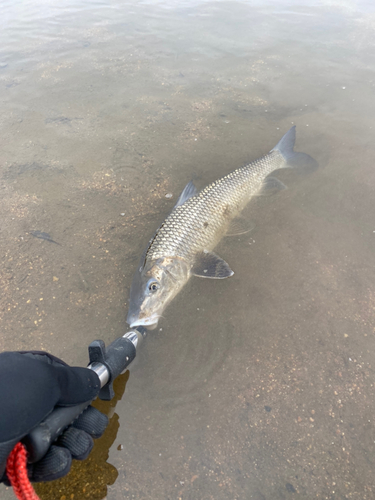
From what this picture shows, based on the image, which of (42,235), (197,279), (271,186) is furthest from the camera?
(271,186)

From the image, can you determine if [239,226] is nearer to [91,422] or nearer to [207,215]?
[207,215]

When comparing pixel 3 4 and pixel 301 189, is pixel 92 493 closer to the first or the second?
pixel 301 189

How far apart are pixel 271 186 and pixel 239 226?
1.03 m

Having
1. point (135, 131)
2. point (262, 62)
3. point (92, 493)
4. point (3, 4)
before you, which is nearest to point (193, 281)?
point (92, 493)

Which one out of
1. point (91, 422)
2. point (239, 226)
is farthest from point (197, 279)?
point (91, 422)

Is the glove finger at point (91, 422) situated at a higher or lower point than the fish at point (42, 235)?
lower

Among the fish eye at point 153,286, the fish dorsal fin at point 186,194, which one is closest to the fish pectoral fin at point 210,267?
the fish eye at point 153,286

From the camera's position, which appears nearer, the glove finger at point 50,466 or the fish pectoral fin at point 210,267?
the glove finger at point 50,466

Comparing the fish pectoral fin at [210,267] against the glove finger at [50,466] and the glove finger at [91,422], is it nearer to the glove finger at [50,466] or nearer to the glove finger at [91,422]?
the glove finger at [91,422]

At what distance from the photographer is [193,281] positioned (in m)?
3.39

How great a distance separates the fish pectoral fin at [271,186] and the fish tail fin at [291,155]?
0.33m

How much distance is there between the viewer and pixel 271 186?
4.43 m

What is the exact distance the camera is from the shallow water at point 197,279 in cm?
226

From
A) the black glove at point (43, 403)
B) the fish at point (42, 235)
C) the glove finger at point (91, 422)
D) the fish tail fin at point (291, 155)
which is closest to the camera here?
the black glove at point (43, 403)
